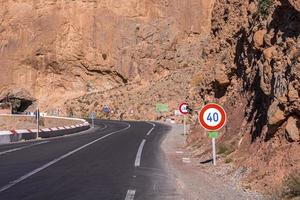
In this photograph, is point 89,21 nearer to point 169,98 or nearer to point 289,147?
point 169,98

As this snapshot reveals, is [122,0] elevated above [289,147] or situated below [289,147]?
above

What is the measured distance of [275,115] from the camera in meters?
10.4

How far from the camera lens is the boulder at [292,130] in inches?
379

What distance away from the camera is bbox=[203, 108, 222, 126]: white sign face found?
13.4m

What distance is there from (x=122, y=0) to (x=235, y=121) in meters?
82.5

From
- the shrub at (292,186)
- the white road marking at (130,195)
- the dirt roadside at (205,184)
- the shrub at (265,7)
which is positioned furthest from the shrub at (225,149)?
the shrub at (292,186)

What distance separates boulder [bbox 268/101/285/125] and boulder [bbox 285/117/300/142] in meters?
0.30

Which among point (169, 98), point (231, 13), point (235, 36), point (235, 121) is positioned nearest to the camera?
point (235, 121)

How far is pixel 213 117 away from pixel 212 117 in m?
0.03

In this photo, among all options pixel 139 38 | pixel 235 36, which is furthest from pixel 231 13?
pixel 139 38

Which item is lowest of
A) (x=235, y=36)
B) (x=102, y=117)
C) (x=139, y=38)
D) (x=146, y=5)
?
(x=102, y=117)

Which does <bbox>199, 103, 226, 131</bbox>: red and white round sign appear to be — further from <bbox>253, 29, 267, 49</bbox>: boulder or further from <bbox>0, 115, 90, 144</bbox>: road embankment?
<bbox>0, 115, 90, 144</bbox>: road embankment

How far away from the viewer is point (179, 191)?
9875 millimetres

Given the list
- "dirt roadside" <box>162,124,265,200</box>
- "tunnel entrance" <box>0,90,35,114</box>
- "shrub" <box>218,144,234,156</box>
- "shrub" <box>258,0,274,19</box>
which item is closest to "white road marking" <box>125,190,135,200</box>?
"dirt roadside" <box>162,124,265,200</box>
